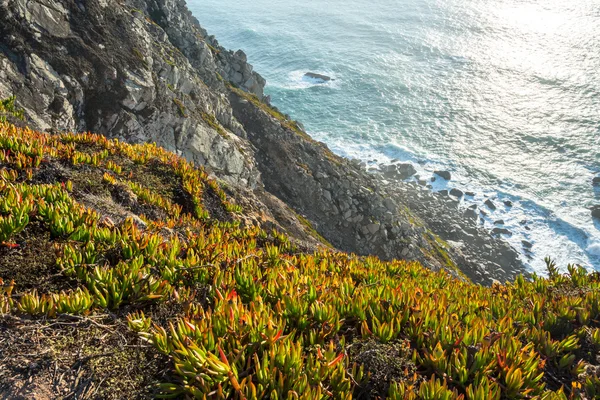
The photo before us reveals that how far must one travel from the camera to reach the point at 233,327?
132 inches

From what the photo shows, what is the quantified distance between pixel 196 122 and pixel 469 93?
68.2 meters

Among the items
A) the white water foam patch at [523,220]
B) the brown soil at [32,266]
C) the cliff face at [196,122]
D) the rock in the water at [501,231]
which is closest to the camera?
the brown soil at [32,266]

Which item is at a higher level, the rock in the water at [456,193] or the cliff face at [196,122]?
the cliff face at [196,122]

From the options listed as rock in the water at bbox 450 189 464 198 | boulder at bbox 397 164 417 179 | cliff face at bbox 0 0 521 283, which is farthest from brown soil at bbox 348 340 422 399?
boulder at bbox 397 164 417 179

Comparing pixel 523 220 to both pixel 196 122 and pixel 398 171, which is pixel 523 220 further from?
pixel 196 122

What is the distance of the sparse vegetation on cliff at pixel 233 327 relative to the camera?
9.68ft

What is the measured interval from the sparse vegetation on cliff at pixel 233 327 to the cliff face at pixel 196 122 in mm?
5754

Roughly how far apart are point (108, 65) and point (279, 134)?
20.4 meters

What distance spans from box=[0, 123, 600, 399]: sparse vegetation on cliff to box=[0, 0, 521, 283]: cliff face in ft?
18.9

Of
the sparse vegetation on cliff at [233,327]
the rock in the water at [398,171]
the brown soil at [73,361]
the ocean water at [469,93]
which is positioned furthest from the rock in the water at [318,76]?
the brown soil at [73,361]

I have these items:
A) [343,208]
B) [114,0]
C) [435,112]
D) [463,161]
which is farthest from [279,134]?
[435,112]

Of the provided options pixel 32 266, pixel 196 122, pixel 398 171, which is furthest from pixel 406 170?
pixel 32 266

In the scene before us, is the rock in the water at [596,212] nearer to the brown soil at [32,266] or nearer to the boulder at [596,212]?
the boulder at [596,212]

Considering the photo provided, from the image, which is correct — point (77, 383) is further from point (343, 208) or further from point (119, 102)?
point (343, 208)
